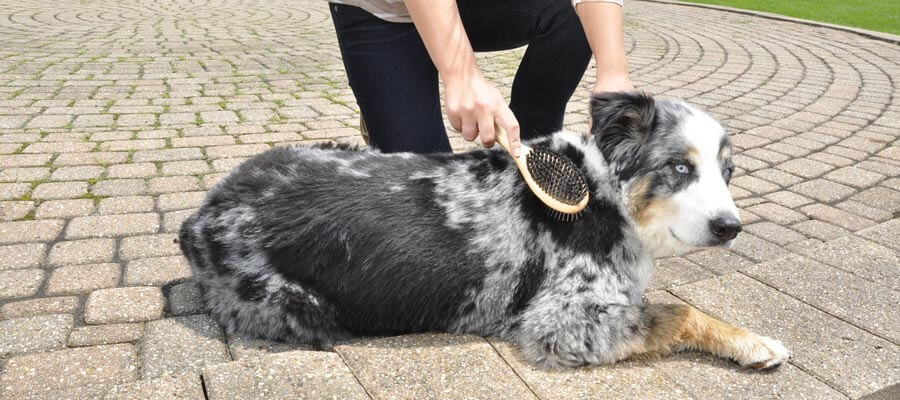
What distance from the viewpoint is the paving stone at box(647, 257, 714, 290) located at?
13.0 feet

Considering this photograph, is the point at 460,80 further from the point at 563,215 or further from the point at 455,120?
the point at 563,215

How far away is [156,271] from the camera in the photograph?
393 centimetres

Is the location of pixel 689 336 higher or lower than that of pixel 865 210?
higher

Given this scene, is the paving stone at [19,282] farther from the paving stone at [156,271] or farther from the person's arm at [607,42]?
the person's arm at [607,42]

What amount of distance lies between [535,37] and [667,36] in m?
8.48

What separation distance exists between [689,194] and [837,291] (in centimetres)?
116

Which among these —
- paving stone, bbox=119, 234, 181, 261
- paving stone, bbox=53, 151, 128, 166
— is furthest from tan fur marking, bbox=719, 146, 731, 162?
Answer: paving stone, bbox=53, 151, 128, 166

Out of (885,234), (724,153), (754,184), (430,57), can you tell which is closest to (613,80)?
(724,153)

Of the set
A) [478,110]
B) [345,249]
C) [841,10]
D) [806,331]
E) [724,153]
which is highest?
[478,110]

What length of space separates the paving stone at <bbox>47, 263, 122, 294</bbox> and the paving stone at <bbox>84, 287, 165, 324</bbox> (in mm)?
102

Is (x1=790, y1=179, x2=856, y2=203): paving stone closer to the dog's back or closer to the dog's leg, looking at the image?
the dog's leg

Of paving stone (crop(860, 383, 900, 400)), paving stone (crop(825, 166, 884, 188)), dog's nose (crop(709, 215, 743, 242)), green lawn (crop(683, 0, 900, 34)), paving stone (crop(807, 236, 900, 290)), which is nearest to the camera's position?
paving stone (crop(860, 383, 900, 400))

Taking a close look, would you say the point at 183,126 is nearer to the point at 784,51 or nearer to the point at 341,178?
the point at 341,178

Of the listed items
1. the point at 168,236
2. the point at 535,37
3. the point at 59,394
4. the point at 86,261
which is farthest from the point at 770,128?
the point at 59,394
